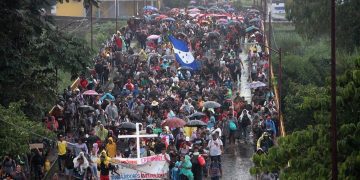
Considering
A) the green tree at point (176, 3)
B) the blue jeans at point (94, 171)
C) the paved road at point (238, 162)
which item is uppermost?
the green tree at point (176, 3)

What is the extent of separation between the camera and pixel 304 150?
19.4m

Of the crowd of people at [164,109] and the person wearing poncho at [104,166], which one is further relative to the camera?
the crowd of people at [164,109]

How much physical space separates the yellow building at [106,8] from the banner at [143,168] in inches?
2065

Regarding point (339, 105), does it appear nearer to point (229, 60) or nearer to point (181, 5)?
point (229, 60)

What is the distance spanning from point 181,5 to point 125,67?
160 ft

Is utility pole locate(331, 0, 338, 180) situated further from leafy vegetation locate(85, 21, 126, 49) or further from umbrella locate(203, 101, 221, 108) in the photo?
leafy vegetation locate(85, 21, 126, 49)

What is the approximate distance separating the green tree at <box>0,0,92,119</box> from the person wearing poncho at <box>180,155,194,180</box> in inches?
232

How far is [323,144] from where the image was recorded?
18828 millimetres

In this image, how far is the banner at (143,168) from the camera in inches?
1011

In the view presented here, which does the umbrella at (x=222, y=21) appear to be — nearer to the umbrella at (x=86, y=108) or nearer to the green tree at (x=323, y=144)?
the umbrella at (x=86, y=108)

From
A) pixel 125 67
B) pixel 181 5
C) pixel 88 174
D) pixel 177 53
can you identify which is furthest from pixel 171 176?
pixel 181 5

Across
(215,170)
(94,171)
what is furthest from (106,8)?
(94,171)

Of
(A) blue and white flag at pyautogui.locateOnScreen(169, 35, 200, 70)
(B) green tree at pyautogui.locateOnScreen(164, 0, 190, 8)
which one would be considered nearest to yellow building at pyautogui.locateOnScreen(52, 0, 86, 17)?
(B) green tree at pyautogui.locateOnScreen(164, 0, 190, 8)

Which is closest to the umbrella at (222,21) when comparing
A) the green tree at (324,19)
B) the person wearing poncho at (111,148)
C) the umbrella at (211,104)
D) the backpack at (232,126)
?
the green tree at (324,19)
